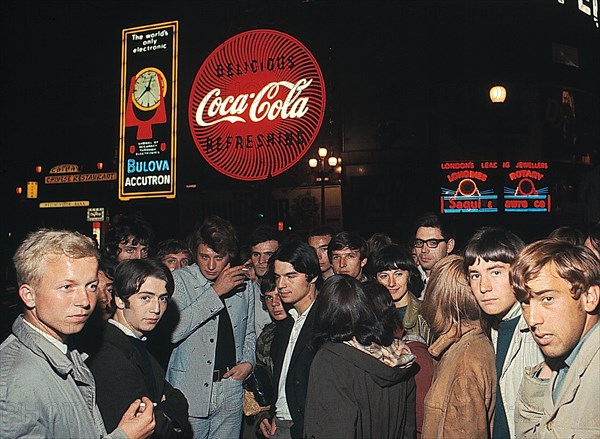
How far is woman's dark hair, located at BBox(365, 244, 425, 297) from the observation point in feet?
18.1

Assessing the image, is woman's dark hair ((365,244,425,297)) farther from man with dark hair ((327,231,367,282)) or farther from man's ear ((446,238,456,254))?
man's ear ((446,238,456,254))

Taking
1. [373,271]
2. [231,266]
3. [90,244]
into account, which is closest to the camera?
[90,244]

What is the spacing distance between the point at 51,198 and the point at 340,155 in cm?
2909

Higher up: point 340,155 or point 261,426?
point 340,155

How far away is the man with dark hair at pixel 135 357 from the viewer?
3760 millimetres

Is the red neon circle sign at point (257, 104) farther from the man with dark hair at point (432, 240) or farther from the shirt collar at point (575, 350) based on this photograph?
the shirt collar at point (575, 350)

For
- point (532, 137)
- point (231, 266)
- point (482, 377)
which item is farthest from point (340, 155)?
point (482, 377)

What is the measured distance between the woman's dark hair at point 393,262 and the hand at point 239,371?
1446 millimetres

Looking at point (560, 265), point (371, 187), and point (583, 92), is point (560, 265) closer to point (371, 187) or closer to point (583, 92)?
point (371, 187)

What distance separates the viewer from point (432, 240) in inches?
262

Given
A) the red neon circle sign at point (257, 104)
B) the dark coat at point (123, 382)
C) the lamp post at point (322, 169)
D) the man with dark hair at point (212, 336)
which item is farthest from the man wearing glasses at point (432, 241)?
the lamp post at point (322, 169)

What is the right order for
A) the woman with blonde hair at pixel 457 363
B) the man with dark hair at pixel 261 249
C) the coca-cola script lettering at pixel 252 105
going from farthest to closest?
the coca-cola script lettering at pixel 252 105
the man with dark hair at pixel 261 249
the woman with blonde hair at pixel 457 363

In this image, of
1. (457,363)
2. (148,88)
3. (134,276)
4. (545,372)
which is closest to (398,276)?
(457,363)

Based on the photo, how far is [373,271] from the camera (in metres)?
5.63
